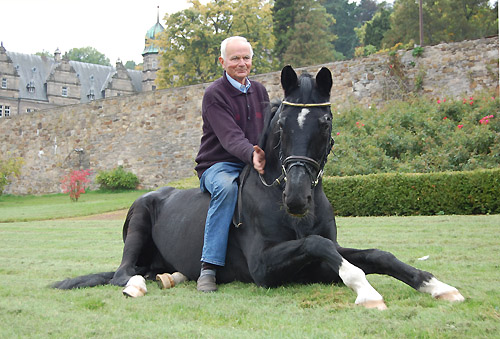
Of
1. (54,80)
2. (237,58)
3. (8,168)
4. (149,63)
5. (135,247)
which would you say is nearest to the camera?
(237,58)

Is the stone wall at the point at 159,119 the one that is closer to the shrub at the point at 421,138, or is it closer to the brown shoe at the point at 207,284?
the shrub at the point at 421,138

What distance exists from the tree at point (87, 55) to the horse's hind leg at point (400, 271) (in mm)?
100123

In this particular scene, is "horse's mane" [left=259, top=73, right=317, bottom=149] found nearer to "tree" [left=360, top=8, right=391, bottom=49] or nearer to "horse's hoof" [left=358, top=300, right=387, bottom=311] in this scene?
"horse's hoof" [left=358, top=300, right=387, bottom=311]

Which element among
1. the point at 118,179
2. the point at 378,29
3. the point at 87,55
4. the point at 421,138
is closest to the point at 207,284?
the point at 421,138

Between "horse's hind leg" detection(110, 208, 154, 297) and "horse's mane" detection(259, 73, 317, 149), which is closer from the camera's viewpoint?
"horse's mane" detection(259, 73, 317, 149)

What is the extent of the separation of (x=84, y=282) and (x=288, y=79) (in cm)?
231

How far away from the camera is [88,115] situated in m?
30.7

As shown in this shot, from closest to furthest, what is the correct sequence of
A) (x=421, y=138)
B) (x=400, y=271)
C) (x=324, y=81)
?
1. (x=400, y=271)
2. (x=324, y=81)
3. (x=421, y=138)

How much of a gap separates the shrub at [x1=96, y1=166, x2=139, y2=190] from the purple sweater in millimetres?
24631

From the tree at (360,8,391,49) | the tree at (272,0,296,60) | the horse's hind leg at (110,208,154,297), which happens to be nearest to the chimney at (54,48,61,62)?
the tree at (272,0,296,60)

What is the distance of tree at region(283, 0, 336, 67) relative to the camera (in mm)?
39406

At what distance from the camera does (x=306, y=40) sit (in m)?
40.2

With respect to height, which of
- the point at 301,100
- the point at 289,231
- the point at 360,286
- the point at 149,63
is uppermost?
the point at 149,63

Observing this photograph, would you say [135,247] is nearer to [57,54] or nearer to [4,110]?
[4,110]
